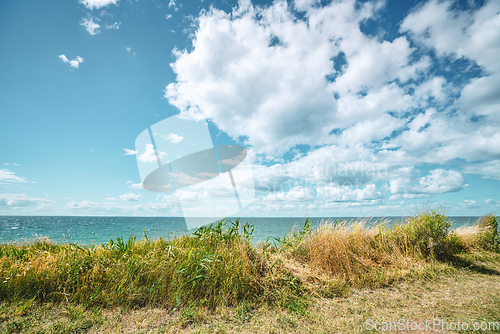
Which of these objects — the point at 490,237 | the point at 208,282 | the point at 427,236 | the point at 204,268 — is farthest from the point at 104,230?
the point at 490,237

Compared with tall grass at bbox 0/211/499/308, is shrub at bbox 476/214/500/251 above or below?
below

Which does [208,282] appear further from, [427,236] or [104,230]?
[104,230]

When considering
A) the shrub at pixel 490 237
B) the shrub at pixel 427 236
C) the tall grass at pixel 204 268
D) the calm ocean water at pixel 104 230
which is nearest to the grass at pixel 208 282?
the tall grass at pixel 204 268

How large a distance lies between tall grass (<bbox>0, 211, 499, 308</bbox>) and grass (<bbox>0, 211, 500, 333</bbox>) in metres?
0.02

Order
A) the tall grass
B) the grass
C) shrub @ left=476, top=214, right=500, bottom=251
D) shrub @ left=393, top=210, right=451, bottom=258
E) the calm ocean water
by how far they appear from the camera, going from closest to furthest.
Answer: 1. the grass
2. the tall grass
3. the calm ocean water
4. shrub @ left=393, top=210, right=451, bottom=258
5. shrub @ left=476, top=214, right=500, bottom=251

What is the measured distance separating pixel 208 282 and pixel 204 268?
0.91ft

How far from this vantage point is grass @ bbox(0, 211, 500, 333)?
335cm

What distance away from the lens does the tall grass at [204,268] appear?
380 cm

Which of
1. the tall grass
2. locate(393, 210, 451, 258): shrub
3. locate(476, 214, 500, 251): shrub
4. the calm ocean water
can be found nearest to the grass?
the tall grass

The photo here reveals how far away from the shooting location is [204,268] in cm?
417

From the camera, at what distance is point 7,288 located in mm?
3713

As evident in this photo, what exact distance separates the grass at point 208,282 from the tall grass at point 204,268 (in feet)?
0.06

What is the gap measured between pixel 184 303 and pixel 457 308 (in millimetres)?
4926

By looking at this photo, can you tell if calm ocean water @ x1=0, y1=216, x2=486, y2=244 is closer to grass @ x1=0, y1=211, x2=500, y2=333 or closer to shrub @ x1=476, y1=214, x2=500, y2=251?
grass @ x1=0, y1=211, x2=500, y2=333
